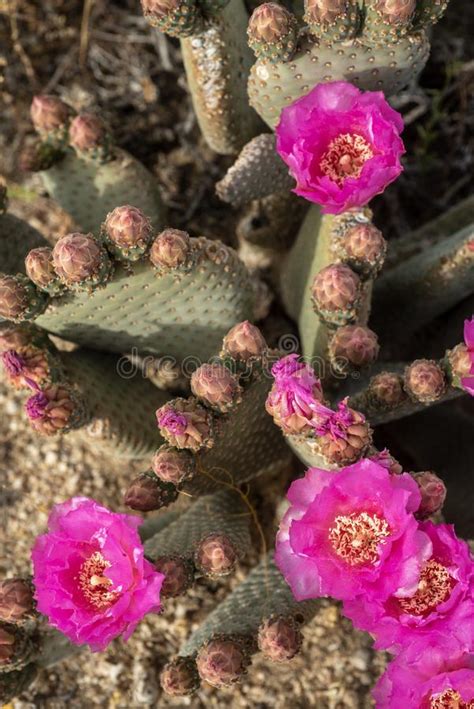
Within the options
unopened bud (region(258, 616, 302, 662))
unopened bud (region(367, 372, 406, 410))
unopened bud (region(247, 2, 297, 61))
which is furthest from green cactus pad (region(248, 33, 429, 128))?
unopened bud (region(258, 616, 302, 662))

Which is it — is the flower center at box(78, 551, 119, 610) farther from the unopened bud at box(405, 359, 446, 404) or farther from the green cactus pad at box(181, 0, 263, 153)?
the green cactus pad at box(181, 0, 263, 153)

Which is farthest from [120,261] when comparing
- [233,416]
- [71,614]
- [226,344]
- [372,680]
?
[372,680]

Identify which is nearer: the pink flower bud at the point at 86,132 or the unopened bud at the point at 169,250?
the unopened bud at the point at 169,250

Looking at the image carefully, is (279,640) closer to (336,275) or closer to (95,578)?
(95,578)

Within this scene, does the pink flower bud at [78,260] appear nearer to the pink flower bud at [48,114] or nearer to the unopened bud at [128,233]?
the unopened bud at [128,233]

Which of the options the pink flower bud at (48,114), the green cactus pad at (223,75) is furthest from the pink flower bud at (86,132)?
the green cactus pad at (223,75)

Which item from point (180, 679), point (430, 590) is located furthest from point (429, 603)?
point (180, 679)
